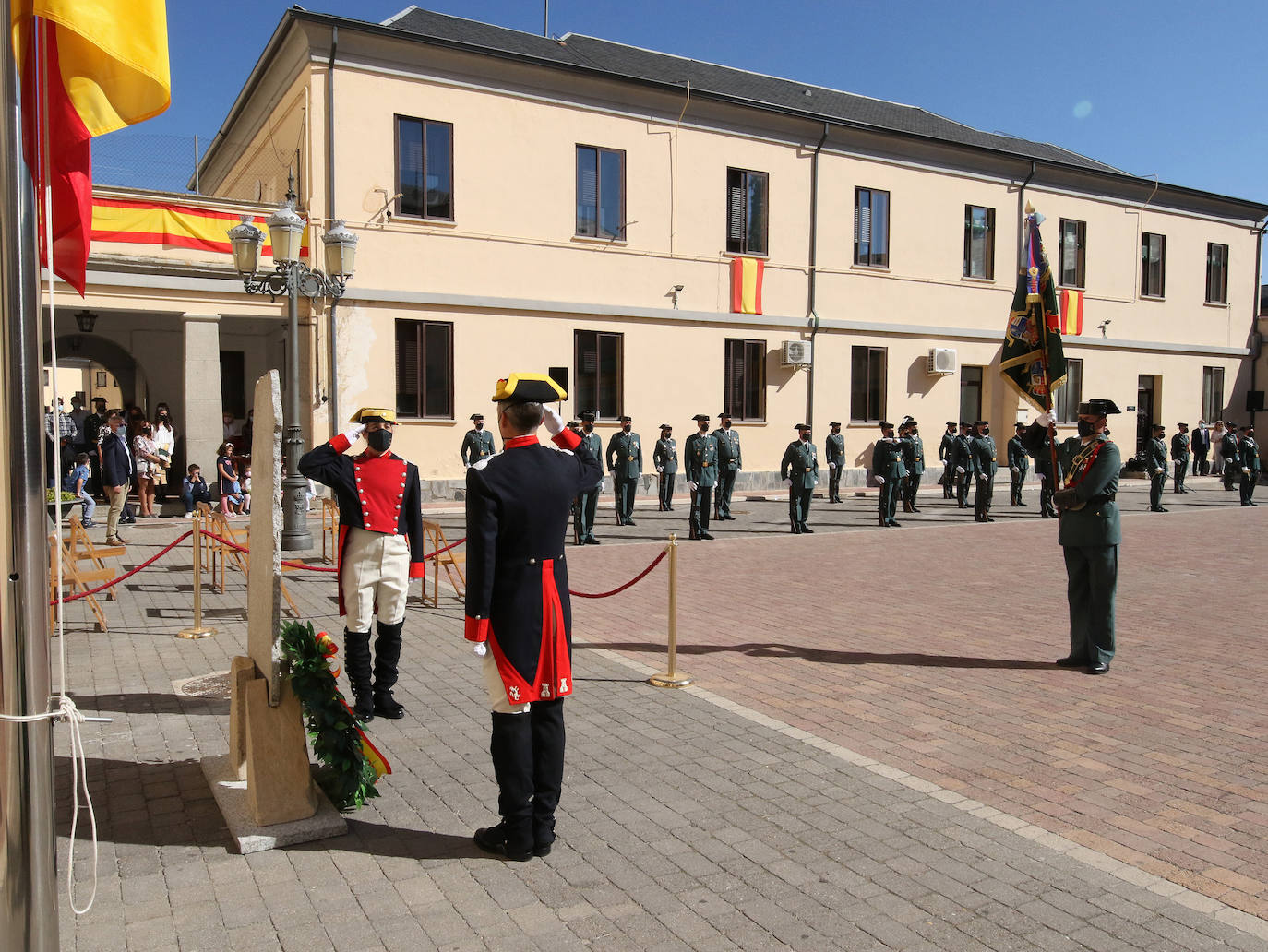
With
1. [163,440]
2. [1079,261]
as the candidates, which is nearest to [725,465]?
[163,440]

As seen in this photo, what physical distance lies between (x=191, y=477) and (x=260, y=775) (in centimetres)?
1453

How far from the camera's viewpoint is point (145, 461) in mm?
16781

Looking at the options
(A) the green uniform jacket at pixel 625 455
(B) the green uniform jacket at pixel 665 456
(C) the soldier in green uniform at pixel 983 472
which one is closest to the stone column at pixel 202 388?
(A) the green uniform jacket at pixel 625 455

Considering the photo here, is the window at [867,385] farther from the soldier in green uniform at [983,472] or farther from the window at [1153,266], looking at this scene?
the window at [1153,266]

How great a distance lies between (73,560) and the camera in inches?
359

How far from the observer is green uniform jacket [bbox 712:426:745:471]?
17797 millimetres

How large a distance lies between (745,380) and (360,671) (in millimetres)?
18759

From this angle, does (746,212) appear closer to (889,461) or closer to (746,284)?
(746,284)

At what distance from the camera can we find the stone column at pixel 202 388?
701 inches

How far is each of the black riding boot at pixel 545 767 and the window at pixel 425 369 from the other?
52.9 feet

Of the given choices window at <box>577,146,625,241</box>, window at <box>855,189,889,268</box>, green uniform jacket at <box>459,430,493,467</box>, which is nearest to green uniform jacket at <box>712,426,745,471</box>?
green uniform jacket at <box>459,430,493,467</box>

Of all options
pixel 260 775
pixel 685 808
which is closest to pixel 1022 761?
pixel 685 808

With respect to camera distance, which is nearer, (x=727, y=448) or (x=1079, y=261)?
(x=727, y=448)

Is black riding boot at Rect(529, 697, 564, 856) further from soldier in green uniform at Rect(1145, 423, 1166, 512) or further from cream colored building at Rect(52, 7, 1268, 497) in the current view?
soldier in green uniform at Rect(1145, 423, 1166, 512)
